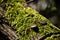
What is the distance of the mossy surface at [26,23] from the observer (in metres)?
1.65

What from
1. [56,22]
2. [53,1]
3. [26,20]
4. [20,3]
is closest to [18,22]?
[26,20]

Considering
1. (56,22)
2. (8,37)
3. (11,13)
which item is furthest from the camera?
(56,22)

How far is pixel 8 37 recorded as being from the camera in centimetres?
156

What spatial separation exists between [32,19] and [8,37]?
14.1 inches

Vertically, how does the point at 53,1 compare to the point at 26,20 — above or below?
below

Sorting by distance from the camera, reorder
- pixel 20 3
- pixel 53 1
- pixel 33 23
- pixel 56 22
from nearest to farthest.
Answer: pixel 33 23 → pixel 20 3 → pixel 53 1 → pixel 56 22

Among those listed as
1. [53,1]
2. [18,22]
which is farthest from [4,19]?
[53,1]

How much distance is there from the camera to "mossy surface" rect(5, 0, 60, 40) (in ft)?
5.40

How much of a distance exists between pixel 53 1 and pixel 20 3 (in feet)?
3.16

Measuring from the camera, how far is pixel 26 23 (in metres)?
1.73

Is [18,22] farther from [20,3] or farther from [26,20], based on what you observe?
[20,3]

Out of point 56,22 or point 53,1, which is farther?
point 56,22

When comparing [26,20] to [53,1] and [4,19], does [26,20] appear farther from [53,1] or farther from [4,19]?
[53,1]

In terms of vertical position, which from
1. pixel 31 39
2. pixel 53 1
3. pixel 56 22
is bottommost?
pixel 56 22
